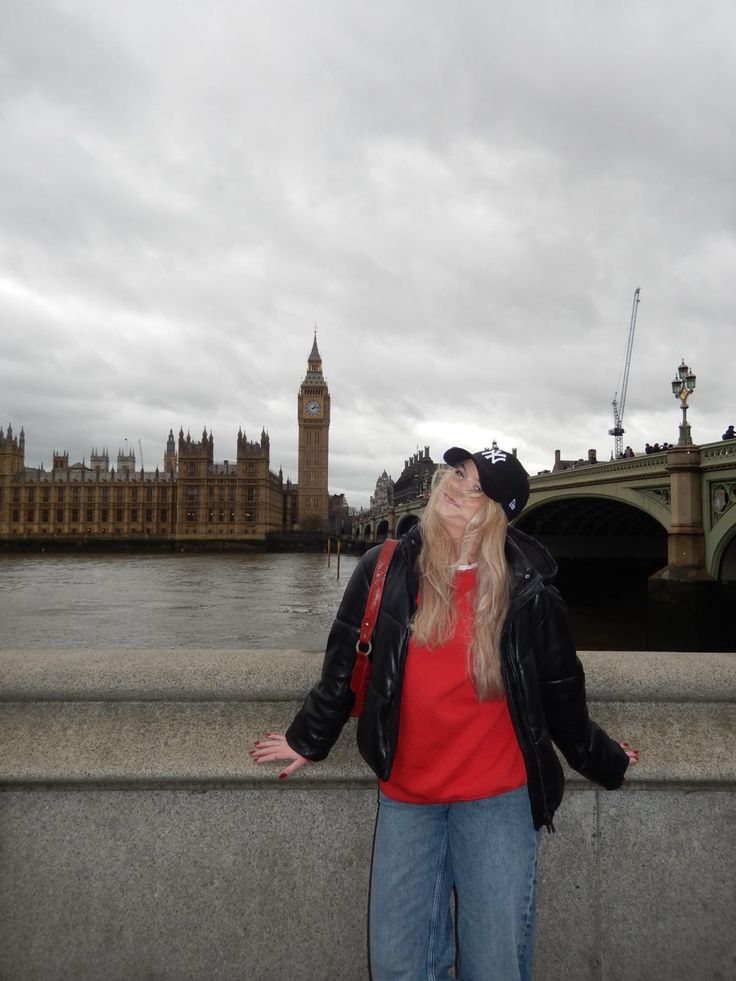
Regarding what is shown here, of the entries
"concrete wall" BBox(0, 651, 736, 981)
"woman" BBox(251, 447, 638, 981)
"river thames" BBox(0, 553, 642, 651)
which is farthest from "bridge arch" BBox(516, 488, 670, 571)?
"woman" BBox(251, 447, 638, 981)

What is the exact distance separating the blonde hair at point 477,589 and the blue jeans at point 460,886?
0.38 metres

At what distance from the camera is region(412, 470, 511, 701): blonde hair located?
188cm

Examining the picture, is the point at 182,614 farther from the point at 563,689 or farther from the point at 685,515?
the point at 563,689

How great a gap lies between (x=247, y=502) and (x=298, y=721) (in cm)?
11307

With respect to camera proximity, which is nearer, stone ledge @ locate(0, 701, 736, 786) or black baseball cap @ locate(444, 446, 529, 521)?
black baseball cap @ locate(444, 446, 529, 521)

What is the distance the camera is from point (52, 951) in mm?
2197

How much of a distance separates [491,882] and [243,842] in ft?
2.88

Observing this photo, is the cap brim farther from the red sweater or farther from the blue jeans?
the blue jeans

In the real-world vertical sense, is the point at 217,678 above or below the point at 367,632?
below

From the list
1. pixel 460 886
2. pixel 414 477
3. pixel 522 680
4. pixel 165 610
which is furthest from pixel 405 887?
pixel 414 477

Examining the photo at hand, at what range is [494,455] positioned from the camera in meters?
2.13

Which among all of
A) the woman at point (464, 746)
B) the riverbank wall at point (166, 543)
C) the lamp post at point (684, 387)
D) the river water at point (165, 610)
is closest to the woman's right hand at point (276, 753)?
the woman at point (464, 746)

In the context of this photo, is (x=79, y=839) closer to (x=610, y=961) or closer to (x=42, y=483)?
(x=610, y=961)

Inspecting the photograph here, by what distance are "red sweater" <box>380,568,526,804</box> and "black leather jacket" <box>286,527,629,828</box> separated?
46 mm
